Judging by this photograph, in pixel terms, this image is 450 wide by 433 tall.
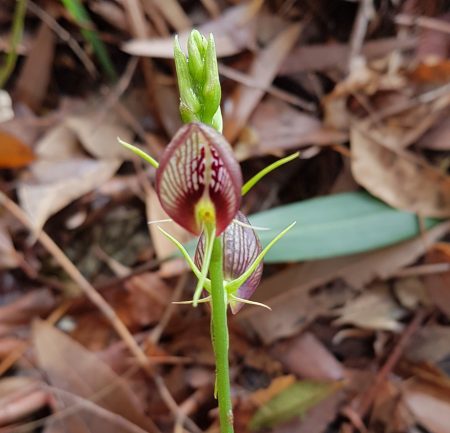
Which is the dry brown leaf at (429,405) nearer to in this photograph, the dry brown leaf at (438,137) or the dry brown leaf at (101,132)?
the dry brown leaf at (438,137)

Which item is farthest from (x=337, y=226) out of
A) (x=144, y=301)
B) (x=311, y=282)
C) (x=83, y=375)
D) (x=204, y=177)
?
(x=204, y=177)

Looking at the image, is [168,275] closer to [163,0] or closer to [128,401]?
[128,401]

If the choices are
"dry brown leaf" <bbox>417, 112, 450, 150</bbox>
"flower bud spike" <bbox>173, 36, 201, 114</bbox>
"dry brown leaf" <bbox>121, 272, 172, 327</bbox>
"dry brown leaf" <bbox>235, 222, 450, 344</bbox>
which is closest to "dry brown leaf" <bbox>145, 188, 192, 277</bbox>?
"dry brown leaf" <bbox>121, 272, 172, 327</bbox>

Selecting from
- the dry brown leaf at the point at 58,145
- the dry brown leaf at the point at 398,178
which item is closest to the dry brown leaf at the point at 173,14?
the dry brown leaf at the point at 58,145

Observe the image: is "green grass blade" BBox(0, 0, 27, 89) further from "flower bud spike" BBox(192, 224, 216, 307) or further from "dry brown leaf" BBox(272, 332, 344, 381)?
"flower bud spike" BBox(192, 224, 216, 307)

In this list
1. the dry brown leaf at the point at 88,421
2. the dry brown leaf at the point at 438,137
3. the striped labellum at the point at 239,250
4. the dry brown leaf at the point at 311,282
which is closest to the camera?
the striped labellum at the point at 239,250

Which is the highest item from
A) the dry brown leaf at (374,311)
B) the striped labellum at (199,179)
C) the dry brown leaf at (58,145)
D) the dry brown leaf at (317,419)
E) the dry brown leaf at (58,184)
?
Result: the striped labellum at (199,179)

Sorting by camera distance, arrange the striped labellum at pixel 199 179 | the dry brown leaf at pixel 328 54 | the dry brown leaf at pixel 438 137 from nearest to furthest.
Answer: the striped labellum at pixel 199 179, the dry brown leaf at pixel 438 137, the dry brown leaf at pixel 328 54

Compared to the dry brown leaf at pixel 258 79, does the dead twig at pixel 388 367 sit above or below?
below
